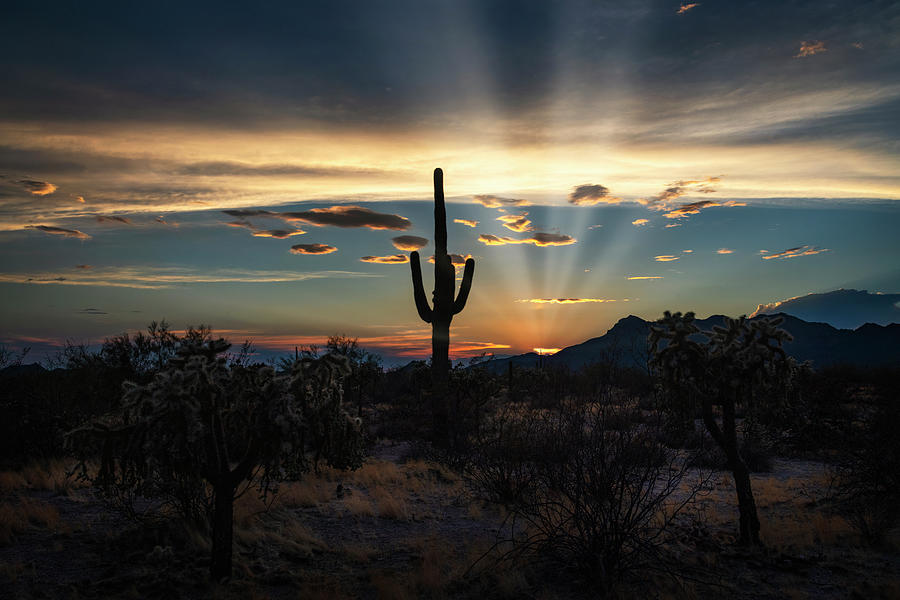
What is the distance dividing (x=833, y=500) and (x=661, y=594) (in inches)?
268

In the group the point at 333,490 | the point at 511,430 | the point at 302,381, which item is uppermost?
the point at 302,381

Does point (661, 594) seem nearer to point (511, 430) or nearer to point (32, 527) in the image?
point (511, 430)

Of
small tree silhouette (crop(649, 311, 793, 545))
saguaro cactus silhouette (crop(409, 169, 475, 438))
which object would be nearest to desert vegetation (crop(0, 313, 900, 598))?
small tree silhouette (crop(649, 311, 793, 545))

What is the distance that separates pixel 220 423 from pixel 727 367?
23.0ft

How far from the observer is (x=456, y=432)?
1744 centimetres

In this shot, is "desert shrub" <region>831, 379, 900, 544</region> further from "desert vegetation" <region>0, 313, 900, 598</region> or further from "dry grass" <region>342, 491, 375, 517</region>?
"dry grass" <region>342, 491, 375, 517</region>

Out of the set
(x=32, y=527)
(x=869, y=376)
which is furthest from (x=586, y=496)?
(x=869, y=376)

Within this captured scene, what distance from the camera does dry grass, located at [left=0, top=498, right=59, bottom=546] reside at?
909 cm

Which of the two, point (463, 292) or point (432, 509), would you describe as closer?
point (432, 509)

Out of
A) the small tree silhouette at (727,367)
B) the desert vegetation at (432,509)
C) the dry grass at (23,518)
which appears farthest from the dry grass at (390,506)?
the small tree silhouette at (727,367)

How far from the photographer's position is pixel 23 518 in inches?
386

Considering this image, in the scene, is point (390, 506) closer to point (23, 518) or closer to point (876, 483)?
point (23, 518)

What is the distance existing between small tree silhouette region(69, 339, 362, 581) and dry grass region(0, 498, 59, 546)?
3949mm

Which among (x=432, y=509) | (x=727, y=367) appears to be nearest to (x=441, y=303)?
(x=432, y=509)
